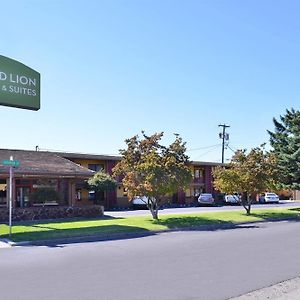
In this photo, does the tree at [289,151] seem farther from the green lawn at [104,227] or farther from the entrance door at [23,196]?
the entrance door at [23,196]

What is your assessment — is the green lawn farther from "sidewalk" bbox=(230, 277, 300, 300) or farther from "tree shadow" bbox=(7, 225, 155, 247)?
"sidewalk" bbox=(230, 277, 300, 300)

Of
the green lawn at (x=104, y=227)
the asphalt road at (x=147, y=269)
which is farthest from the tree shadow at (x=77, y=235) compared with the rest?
the asphalt road at (x=147, y=269)

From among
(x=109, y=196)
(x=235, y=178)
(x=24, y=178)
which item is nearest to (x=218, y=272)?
(x=235, y=178)

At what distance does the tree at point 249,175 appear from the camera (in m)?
31.0

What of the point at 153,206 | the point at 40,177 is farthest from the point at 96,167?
the point at 153,206

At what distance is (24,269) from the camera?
10.9 meters

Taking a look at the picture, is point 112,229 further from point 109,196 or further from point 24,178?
point 109,196

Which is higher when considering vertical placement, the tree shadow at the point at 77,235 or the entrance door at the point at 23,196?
the entrance door at the point at 23,196

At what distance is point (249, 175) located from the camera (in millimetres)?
30984

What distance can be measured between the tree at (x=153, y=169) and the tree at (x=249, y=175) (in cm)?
563

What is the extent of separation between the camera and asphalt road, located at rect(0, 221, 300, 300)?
8.38 metres

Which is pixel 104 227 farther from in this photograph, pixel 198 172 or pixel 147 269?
pixel 198 172

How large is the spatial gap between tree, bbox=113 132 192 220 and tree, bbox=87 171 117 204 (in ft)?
48.2

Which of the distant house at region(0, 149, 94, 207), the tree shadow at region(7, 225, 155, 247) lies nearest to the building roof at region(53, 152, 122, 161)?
the distant house at region(0, 149, 94, 207)
